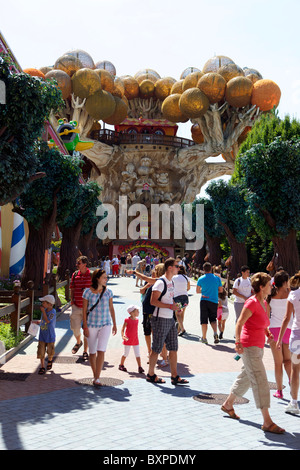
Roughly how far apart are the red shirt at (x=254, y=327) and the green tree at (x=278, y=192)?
15.5m

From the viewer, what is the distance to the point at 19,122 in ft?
34.8

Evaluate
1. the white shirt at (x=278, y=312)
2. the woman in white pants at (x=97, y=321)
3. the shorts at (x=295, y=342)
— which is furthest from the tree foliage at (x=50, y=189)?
the shorts at (x=295, y=342)

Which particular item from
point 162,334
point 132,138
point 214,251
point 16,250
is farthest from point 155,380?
point 132,138

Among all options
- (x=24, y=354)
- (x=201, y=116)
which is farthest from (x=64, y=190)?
(x=201, y=116)

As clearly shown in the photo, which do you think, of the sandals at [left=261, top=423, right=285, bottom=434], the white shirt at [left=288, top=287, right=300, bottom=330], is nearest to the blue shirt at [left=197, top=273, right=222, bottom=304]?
the white shirt at [left=288, top=287, right=300, bottom=330]

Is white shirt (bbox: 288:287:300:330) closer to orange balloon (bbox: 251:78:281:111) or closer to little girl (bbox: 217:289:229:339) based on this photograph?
little girl (bbox: 217:289:229:339)

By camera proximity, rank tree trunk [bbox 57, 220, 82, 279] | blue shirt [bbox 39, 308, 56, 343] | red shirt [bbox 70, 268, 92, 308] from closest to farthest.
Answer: blue shirt [bbox 39, 308, 56, 343] < red shirt [bbox 70, 268, 92, 308] < tree trunk [bbox 57, 220, 82, 279]

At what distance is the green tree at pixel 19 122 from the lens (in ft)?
34.1

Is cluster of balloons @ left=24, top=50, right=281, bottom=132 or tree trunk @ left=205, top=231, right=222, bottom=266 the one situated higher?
cluster of balloons @ left=24, top=50, right=281, bottom=132

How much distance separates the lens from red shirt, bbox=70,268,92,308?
32.0 ft

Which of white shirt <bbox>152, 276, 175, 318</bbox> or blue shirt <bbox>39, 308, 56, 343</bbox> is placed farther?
blue shirt <bbox>39, 308, 56, 343</bbox>

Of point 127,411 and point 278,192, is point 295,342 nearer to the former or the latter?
point 127,411

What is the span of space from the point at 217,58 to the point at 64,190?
144ft

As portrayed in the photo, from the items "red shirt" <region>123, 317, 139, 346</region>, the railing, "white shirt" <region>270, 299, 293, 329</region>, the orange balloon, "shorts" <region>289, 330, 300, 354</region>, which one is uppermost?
the orange balloon
